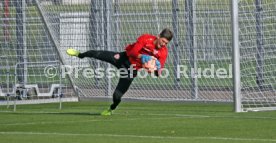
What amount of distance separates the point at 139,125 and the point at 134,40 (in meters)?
7.17

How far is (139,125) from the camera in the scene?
15.9m

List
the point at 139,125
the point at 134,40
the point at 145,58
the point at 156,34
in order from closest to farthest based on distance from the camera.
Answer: the point at 139,125, the point at 145,58, the point at 156,34, the point at 134,40

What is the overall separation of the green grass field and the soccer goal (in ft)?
3.87

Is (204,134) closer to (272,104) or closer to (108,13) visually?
(272,104)

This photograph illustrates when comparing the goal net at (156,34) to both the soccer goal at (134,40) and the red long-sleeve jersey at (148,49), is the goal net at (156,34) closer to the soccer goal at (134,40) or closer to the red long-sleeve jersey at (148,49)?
the soccer goal at (134,40)

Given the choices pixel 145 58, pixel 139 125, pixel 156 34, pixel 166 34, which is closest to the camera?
pixel 139 125

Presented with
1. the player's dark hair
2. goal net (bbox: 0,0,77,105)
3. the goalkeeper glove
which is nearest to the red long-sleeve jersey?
the goalkeeper glove

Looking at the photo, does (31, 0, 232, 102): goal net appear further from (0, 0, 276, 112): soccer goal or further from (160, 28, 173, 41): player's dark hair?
(160, 28, 173, 41): player's dark hair

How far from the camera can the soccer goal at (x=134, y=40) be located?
70.3ft

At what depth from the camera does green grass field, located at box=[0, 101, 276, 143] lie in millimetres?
13797

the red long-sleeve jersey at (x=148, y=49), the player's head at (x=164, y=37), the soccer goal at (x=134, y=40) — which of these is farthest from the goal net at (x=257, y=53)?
the player's head at (x=164, y=37)

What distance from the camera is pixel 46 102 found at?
2236 cm

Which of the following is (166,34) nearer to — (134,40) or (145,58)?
(145,58)

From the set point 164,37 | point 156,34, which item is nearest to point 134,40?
point 156,34
